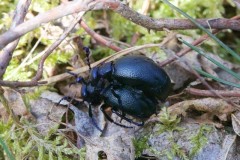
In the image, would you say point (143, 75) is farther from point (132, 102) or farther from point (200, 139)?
point (200, 139)

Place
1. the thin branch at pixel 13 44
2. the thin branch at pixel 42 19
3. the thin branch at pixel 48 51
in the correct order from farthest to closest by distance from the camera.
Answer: the thin branch at pixel 48 51 < the thin branch at pixel 13 44 < the thin branch at pixel 42 19

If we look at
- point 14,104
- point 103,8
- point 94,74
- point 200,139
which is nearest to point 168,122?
point 200,139

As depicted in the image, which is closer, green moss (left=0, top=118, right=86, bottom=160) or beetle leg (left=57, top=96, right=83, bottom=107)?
green moss (left=0, top=118, right=86, bottom=160)

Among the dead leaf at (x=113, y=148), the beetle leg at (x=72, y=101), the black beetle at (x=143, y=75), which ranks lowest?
the beetle leg at (x=72, y=101)

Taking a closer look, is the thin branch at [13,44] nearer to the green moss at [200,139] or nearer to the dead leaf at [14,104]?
the dead leaf at [14,104]

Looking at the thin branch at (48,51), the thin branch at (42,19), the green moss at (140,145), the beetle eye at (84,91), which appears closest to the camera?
the thin branch at (42,19)

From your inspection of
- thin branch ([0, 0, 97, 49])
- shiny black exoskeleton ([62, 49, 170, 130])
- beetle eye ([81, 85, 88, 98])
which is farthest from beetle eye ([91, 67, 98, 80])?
thin branch ([0, 0, 97, 49])

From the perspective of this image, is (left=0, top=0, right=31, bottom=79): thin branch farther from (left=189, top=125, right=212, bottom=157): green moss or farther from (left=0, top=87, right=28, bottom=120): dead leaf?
(left=189, top=125, right=212, bottom=157): green moss

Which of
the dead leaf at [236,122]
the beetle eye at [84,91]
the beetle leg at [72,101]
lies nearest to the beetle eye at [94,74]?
the beetle eye at [84,91]

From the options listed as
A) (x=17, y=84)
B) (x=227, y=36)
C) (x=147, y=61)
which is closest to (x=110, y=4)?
(x=147, y=61)
